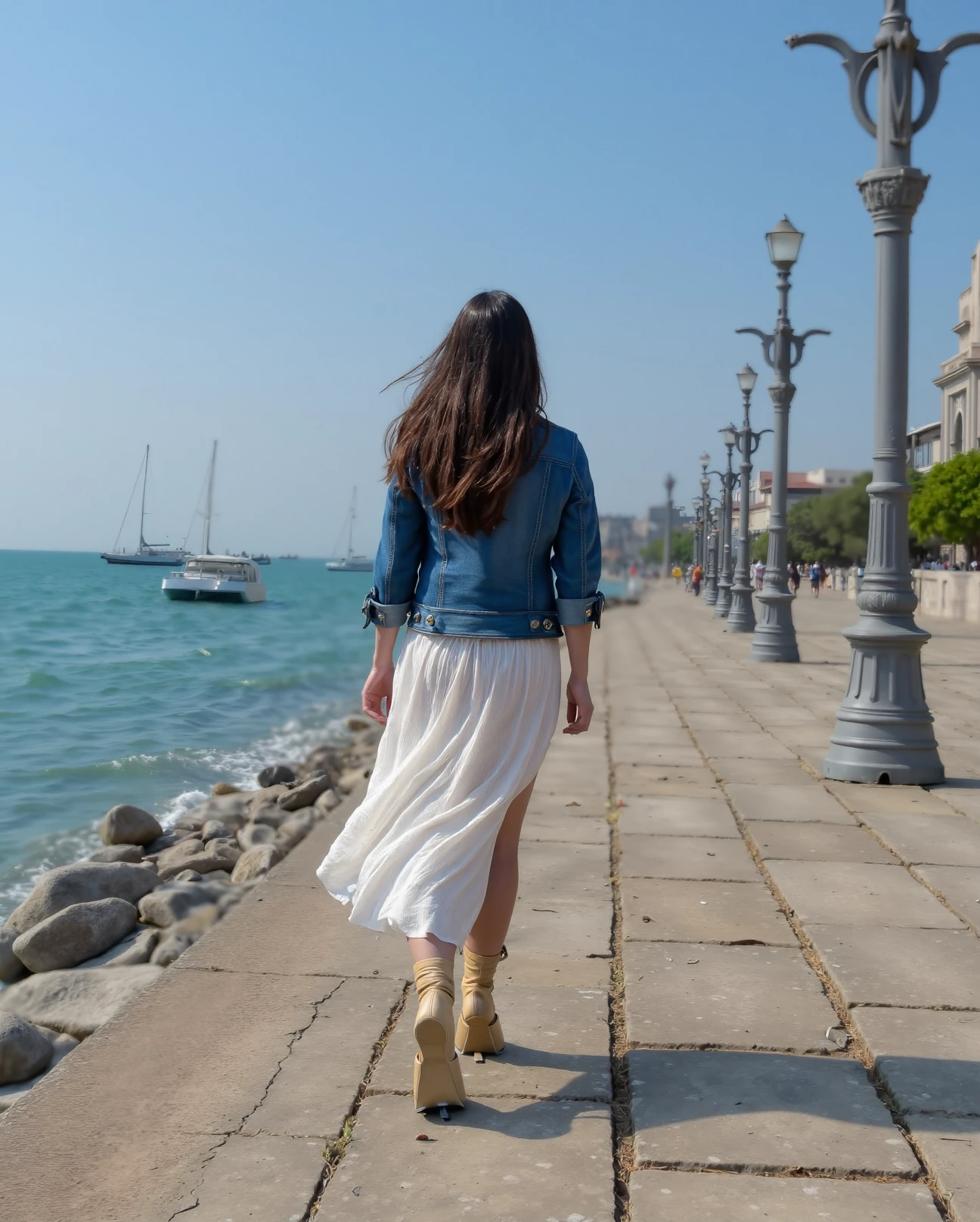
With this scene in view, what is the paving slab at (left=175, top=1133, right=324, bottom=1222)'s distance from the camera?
2.32 meters

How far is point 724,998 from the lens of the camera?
11.6 ft

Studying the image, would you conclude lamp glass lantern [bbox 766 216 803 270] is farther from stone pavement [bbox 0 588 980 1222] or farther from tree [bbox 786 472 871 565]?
tree [bbox 786 472 871 565]

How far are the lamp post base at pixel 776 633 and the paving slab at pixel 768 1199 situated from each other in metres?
14.5

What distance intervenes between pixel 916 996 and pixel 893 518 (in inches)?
165

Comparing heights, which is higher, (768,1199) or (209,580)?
(768,1199)

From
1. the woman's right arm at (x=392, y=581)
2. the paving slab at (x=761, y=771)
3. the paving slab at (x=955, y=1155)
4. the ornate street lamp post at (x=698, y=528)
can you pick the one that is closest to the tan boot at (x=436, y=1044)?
the woman's right arm at (x=392, y=581)

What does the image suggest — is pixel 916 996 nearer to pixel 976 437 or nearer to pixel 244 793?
pixel 244 793

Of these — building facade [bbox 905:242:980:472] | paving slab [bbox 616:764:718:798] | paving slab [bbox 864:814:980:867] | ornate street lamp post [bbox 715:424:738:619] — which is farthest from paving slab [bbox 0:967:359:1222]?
building facade [bbox 905:242:980:472]

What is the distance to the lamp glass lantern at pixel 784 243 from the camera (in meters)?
15.3

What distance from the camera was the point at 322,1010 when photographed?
3.46 meters

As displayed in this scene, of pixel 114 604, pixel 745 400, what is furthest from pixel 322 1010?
pixel 114 604

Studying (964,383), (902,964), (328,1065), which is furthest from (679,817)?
(964,383)

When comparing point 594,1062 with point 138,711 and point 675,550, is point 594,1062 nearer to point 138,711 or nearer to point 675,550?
point 138,711

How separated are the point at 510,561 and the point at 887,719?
4.90 metres
